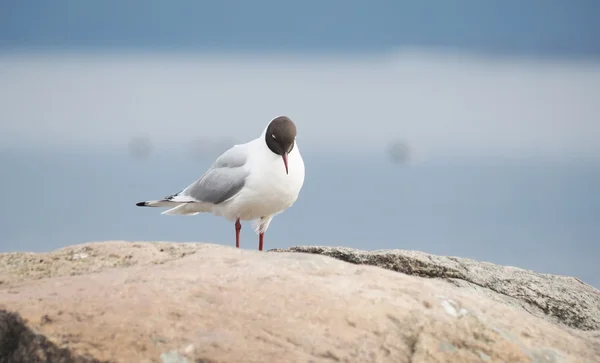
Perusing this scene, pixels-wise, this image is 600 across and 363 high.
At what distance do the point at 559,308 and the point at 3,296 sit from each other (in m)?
3.81

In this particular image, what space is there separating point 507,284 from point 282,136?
7.37 ft

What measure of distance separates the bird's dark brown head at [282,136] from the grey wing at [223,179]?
35cm

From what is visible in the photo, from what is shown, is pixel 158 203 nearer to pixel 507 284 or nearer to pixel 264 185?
pixel 264 185

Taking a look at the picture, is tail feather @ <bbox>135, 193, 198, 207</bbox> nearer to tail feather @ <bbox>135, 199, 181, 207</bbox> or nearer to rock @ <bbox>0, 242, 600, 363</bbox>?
tail feather @ <bbox>135, 199, 181, 207</bbox>

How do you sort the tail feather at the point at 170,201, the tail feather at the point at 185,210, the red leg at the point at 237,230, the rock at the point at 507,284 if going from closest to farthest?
the rock at the point at 507,284
the red leg at the point at 237,230
the tail feather at the point at 170,201
the tail feather at the point at 185,210

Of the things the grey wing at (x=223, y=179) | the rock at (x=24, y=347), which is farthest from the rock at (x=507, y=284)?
the rock at (x=24, y=347)

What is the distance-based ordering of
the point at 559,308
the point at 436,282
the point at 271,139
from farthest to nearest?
the point at 271,139, the point at 559,308, the point at 436,282

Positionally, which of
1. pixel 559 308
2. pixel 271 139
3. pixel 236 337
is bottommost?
pixel 559 308

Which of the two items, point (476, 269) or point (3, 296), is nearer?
point (3, 296)

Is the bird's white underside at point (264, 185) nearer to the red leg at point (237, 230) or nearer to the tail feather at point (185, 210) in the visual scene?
the red leg at point (237, 230)

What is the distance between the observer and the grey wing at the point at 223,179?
7031 mm

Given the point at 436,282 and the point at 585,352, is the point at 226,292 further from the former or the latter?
the point at 585,352

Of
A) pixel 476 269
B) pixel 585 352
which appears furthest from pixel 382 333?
pixel 476 269

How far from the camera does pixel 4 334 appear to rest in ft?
13.3
